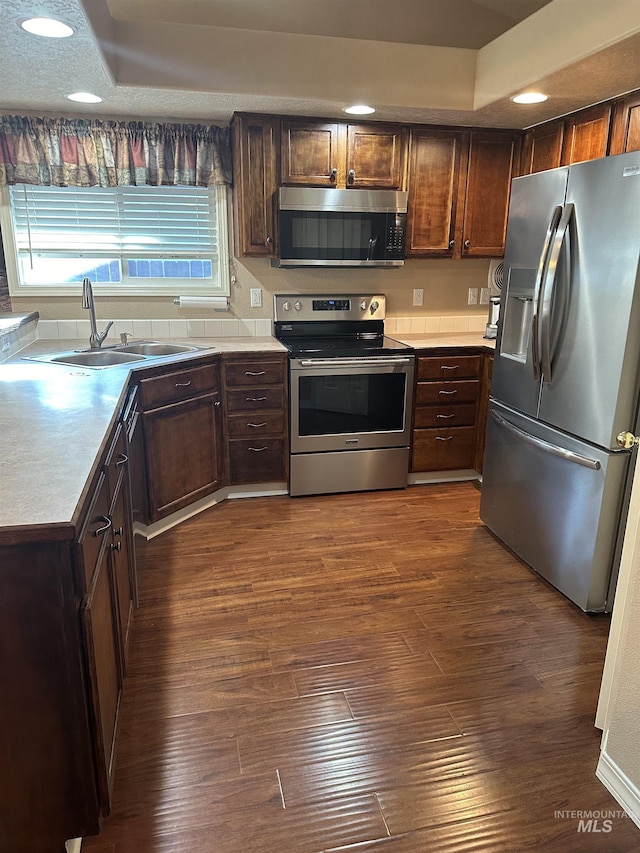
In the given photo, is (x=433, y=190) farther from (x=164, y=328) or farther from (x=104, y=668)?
(x=104, y=668)

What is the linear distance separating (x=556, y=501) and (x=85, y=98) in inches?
122

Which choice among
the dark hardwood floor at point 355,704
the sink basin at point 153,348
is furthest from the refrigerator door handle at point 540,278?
the sink basin at point 153,348

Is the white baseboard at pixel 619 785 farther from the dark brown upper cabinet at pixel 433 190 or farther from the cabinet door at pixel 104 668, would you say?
the dark brown upper cabinet at pixel 433 190

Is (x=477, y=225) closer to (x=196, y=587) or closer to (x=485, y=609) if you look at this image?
(x=485, y=609)

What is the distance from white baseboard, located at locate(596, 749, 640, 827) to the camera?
5.17 ft

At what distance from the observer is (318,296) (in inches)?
156

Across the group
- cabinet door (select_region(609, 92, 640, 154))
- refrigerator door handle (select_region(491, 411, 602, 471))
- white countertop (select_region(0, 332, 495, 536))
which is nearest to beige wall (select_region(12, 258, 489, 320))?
white countertop (select_region(0, 332, 495, 536))

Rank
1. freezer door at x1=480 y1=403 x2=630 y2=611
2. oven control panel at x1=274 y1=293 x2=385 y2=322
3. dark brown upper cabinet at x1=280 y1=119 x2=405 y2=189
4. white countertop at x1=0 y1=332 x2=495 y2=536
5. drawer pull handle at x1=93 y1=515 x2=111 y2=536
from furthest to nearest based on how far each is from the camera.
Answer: oven control panel at x1=274 y1=293 x2=385 y2=322 → dark brown upper cabinet at x1=280 y1=119 x2=405 y2=189 → freezer door at x1=480 y1=403 x2=630 y2=611 → drawer pull handle at x1=93 y1=515 x2=111 y2=536 → white countertop at x1=0 y1=332 x2=495 y2=536

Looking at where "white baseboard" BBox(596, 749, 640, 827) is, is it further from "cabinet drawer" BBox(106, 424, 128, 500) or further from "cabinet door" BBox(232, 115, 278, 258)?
"cabinet door" BBox(232, 115, 278, 258)

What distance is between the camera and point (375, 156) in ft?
11.8

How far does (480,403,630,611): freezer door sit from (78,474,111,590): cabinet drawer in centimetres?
181

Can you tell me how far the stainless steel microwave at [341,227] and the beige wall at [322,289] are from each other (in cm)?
26

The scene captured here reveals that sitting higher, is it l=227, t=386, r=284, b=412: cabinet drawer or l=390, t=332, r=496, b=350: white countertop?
l=390, t=332, r=496, b=350: white countertop

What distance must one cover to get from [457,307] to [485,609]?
2407mm
